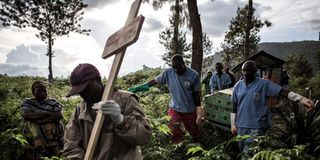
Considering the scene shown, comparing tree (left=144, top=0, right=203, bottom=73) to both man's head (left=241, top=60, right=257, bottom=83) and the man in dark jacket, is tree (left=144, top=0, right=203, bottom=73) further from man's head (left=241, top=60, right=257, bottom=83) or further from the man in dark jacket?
the man in dark jacket

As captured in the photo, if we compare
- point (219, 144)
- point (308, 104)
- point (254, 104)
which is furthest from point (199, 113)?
point (308, 104)

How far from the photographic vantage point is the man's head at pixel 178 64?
247 inches

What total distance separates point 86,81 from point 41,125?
3125 mm

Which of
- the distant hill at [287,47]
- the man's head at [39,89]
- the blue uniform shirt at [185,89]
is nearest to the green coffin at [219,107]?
the blue uniform shirt at [185,89]

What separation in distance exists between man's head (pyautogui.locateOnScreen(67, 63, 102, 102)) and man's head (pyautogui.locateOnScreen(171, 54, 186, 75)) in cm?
388

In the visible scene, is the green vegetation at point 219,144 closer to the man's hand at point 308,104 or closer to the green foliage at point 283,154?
the green foliage at point 283,154

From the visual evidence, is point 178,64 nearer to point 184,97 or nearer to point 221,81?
point 184,97

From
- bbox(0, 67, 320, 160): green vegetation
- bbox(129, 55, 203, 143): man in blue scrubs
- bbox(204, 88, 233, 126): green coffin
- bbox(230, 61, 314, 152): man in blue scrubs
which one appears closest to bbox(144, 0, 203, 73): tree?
bbox(204, 88, 233, 126): green coffin

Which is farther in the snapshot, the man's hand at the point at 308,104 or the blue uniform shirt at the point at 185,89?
the blue uniform shirt at the point at 185,89

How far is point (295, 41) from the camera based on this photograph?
165m

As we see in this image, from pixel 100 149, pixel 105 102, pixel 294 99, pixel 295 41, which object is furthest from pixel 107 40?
pixel 295 41

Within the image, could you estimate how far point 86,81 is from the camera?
239 cm

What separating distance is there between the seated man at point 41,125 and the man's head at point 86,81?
2920mm

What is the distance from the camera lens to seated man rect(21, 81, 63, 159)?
16.8ft
